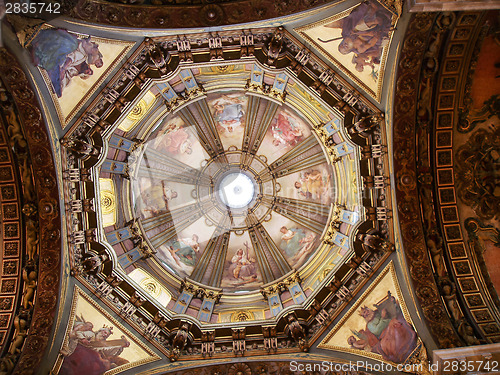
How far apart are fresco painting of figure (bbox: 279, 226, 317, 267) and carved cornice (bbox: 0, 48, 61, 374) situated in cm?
1012

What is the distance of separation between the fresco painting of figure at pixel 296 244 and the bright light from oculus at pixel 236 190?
2629 mm

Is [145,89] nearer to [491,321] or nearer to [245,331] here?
[245,331]

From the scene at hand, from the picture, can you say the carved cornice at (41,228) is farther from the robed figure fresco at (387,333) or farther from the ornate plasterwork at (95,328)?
the robed figure fresco at (387,333)

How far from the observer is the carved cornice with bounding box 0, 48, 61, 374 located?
11.5 m

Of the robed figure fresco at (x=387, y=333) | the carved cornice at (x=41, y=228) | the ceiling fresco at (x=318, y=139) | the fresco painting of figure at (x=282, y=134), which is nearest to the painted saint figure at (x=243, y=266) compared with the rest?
the ceiling fresco at (x=318, y=139)

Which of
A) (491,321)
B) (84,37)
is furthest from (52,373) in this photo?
(491,321)

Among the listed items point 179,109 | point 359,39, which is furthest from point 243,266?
point 359,39

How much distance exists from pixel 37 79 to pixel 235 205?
1125 cm

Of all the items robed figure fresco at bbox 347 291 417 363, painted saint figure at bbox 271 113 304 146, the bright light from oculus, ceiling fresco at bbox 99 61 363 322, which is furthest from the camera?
the bright light from oculus

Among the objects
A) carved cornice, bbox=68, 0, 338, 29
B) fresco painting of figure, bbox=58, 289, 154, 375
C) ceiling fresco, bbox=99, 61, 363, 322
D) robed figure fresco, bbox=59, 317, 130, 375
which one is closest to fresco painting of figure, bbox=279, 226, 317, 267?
ceiling fresco, bbox=99, 61, 363, 322

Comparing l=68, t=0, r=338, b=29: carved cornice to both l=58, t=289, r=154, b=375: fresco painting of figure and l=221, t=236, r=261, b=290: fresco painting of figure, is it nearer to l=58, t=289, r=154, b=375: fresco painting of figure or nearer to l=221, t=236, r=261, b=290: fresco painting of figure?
l=58, t=289, r=154, b=375: fresco painting of figure

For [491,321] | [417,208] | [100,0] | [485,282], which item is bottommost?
[491,321]

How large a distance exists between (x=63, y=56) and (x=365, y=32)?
9.28m

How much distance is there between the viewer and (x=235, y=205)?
2003 centimetres
